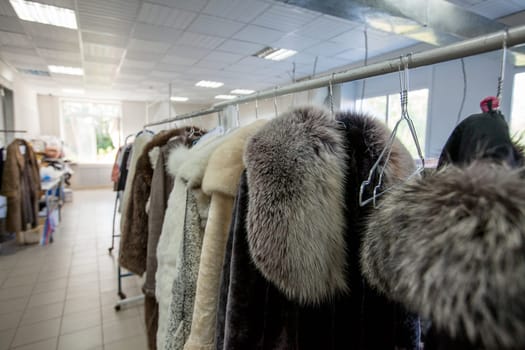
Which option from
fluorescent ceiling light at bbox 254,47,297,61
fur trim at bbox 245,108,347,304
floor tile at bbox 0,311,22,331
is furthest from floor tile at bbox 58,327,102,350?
fluorescent ceiling light at bbox 254,47,297,61

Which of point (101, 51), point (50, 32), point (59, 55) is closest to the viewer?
point (50, 32)

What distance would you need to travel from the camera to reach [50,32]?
12.8 feet

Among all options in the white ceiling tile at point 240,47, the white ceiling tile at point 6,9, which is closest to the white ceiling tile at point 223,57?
the white ceiling tile at point 240,47

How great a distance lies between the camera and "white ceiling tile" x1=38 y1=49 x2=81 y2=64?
4671 mm

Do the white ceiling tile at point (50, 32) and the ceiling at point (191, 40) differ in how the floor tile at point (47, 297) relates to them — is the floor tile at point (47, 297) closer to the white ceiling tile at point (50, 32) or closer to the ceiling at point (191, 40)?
the ceiling at point (191, 40)

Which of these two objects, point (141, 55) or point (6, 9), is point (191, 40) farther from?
point (6, 9)

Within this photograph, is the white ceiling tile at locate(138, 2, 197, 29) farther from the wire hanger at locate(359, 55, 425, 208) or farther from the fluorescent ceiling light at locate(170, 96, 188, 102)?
the fluorescent ceiling light at locate(170, 96, 188, 102)

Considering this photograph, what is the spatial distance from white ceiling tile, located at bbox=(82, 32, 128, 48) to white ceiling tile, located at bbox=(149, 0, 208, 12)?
1322mm

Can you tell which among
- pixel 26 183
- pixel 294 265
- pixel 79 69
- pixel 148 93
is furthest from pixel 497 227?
pixel 148 93

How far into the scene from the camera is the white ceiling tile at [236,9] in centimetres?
308

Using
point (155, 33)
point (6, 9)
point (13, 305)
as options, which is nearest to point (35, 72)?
point (6, 9)

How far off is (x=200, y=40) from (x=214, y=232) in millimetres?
4111

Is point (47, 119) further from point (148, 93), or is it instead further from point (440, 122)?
point (440, 122)

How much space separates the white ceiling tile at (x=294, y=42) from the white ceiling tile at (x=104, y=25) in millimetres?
2095
